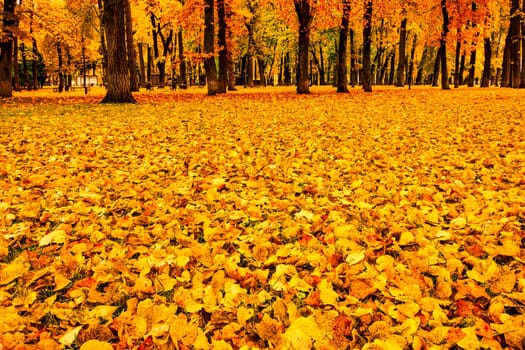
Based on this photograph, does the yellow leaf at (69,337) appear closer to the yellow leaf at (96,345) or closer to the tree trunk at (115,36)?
the yellow leaf at (96,345)

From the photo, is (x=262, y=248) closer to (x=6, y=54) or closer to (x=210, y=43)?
(x=210, y=43)

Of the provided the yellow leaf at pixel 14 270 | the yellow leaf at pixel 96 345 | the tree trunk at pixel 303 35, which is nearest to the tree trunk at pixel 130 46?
the tree trunk at pixel 303 35

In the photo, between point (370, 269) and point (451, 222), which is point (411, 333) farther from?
point (451, 222)

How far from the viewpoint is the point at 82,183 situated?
4.35m

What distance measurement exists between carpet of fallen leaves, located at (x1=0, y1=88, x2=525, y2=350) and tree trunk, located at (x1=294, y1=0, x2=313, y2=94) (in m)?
14.3

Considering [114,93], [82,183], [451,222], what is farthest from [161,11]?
[451,222]

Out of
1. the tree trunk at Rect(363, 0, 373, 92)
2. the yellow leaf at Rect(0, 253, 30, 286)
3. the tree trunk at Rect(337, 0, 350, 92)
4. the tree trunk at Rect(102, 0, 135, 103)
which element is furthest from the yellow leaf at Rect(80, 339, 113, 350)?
the tree trunk at Rect(363, 0, 373, 92)

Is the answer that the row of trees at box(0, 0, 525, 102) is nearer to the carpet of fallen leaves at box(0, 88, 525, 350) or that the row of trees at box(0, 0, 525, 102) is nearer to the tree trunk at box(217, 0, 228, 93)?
the tree trunk at box(217, 0, 228, 93)

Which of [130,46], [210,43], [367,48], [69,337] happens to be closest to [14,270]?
[69,337]

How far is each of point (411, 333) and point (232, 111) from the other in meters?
10.2

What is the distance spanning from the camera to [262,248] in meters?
2.67

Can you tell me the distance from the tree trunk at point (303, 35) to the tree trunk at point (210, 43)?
169 inches

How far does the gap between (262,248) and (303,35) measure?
1827 cm

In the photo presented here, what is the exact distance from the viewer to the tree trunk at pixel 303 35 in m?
19.3
